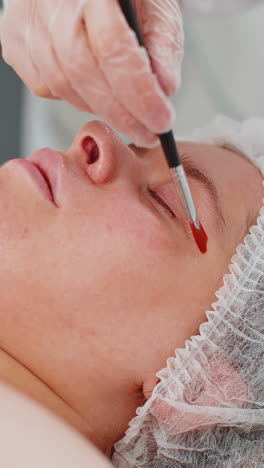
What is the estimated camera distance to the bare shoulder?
920 millimetres

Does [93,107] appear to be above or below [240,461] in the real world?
above

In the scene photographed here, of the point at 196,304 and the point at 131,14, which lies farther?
the point at 196,304

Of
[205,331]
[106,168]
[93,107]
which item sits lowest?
[205,331]

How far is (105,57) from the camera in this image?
3.34ft

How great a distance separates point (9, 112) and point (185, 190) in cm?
133

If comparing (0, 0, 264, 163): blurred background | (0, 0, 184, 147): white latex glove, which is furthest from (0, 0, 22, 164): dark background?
(0, 0, 184, 147): white latex glove

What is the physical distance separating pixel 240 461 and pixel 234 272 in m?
0.42

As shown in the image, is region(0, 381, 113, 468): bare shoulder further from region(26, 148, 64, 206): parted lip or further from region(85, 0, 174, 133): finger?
region(85, 0, 174, 133): finger

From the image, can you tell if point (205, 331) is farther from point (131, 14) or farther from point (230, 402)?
point (131, 14)

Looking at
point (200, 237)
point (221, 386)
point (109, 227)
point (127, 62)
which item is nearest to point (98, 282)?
point (109, 227)

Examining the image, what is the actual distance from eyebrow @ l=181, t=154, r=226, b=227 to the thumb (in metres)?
0.26

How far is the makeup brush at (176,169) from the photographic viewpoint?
1013 mm

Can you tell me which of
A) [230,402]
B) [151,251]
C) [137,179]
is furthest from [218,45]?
[230,402]

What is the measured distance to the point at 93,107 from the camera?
3.70ft
